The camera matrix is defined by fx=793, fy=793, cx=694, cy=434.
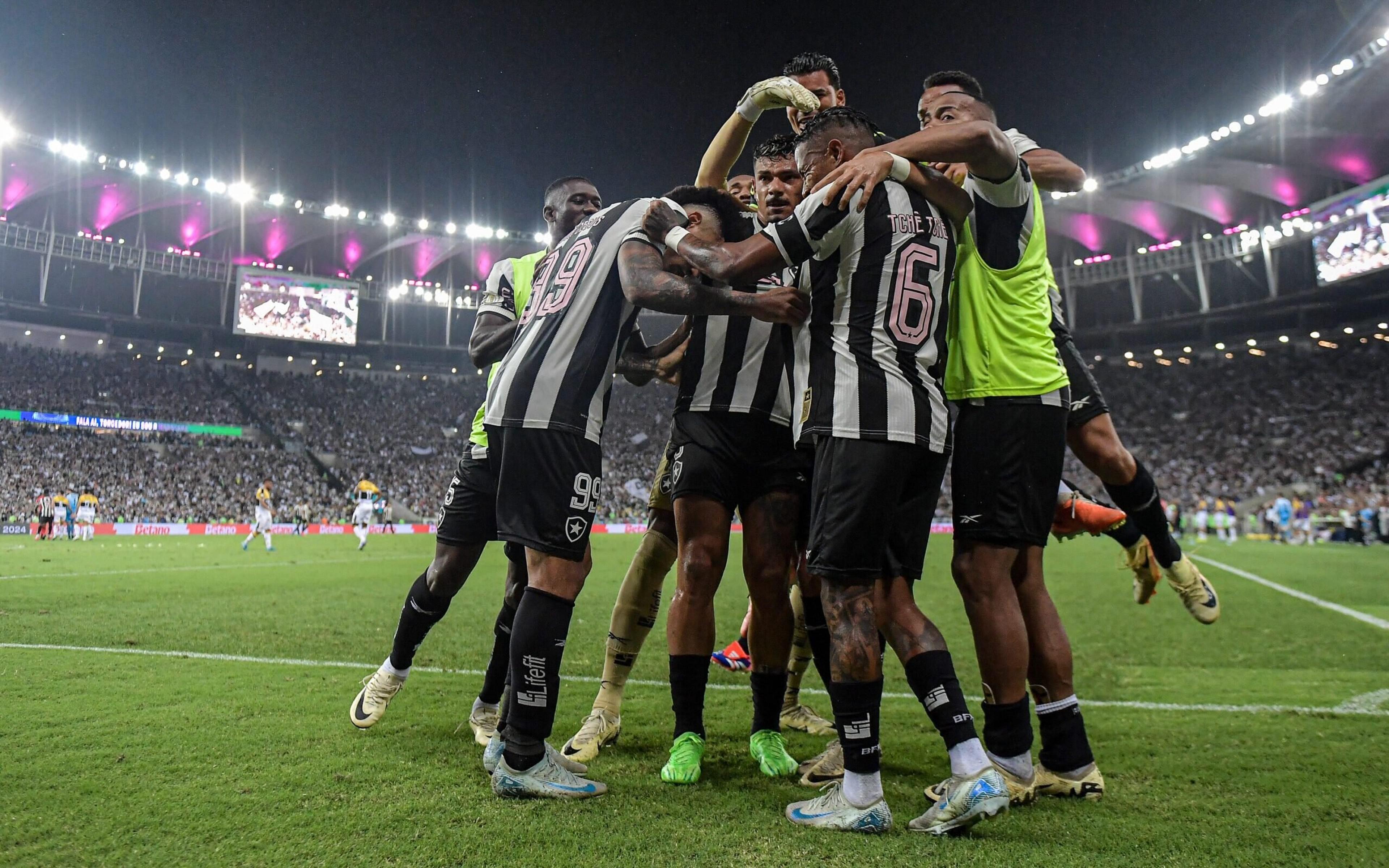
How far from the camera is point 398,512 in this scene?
128ft

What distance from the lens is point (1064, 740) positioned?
3008mm

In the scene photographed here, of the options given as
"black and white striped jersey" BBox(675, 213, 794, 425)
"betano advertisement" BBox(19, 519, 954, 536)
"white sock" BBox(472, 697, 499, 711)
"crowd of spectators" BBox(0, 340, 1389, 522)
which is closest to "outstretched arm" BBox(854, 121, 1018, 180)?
"black and white striped jersey" BBox(675, 213, 794, 425)

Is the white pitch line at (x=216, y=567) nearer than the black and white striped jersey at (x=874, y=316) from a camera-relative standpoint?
No

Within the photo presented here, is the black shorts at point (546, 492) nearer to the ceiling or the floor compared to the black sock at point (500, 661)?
nearer to the ceiling

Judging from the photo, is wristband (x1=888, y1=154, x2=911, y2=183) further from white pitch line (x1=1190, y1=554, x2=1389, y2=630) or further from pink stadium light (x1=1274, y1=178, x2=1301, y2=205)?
pink stadium light (x1=1274, y1=178, x2=1301, y2=205)

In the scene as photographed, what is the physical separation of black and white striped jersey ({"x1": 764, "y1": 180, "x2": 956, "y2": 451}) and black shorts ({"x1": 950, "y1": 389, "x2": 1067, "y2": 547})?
0.70 ft

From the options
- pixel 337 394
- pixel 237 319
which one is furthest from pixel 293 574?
pixel 337 394

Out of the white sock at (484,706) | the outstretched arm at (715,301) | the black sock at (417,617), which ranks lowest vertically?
the white sock at (484,706)

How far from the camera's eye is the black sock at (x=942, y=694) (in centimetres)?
264

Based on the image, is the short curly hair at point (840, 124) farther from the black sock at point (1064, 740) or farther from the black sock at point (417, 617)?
the black sock at point (417, 617)

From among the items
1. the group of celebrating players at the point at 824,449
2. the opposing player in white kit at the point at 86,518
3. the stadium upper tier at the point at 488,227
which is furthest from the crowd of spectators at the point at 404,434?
the group of celebrating players at the point at 824,449

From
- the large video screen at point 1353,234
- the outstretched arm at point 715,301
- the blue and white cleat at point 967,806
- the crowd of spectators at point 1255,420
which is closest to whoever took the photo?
the blue and white cleat at point 967,806

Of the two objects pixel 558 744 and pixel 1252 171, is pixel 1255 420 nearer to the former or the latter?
pixel 1252 171

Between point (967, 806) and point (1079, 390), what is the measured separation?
6.84 ft
